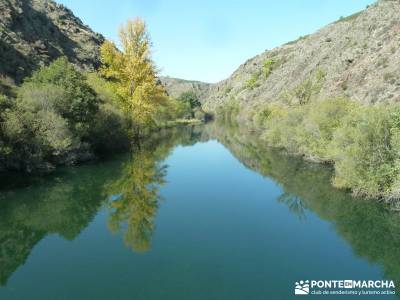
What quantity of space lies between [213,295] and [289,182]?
2448 cm

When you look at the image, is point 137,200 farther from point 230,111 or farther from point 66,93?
point 230,111

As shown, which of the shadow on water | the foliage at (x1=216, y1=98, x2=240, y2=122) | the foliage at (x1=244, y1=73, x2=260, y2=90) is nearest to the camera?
the shadow on water

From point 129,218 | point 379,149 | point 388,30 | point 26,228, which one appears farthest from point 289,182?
point 388,30

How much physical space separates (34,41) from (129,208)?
7826 cm

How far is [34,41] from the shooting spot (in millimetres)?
93000

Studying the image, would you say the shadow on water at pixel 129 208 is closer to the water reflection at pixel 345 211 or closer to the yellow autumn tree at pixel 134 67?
the water reflection at pixel 345 211

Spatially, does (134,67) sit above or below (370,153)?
above

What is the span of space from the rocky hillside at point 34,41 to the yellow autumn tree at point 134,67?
1853 centimetres

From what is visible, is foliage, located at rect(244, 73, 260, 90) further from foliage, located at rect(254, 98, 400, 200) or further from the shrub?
the shrub

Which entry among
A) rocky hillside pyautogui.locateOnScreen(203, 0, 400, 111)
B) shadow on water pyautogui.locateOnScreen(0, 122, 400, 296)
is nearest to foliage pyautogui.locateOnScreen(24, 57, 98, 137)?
shadow on water pyautogui.locateOnScreen(0, 122, 400, 296)

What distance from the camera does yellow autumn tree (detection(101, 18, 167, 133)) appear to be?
5178cm

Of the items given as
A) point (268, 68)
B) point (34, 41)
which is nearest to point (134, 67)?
point (34, 41)

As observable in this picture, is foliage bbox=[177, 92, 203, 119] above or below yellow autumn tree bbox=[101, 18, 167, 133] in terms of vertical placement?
below

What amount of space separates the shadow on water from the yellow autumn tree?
11130 mm
